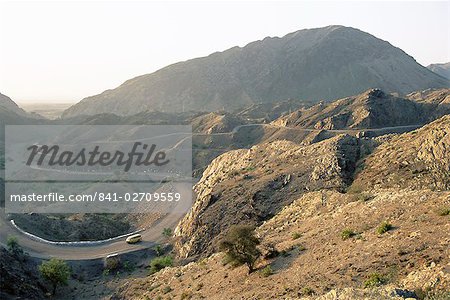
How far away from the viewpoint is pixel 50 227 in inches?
1937

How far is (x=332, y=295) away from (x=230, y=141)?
95.1m

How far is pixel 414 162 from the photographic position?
94.6ft

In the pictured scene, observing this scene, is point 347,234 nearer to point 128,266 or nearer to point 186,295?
point 186,295

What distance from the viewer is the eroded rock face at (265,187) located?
33.2 metres

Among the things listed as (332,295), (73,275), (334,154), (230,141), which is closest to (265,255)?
(332,295)

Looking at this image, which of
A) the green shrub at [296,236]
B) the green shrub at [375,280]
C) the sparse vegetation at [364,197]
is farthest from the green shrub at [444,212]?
the green shrub at [296,236]

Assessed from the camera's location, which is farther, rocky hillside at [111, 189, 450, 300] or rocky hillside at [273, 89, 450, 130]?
rocky hillside at [273, 89, 450, 130]

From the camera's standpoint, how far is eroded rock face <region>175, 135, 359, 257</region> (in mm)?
33188

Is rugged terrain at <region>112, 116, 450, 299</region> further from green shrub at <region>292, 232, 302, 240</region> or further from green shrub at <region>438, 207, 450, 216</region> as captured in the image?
green shrub at <region>292, 232, 302, 240</region>

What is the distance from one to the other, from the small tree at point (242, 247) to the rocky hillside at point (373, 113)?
73.8 m

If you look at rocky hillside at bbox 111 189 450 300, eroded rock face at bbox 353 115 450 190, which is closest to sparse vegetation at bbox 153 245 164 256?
rocky hillside at bbox 111 189 450 300

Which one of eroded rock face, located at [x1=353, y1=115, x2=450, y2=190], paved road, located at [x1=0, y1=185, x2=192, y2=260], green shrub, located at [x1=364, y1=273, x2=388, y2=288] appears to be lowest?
paved road, located at [x1=0, y1=185, x2=192, y2=260]

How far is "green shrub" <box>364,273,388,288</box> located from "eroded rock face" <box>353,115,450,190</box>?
1295cm

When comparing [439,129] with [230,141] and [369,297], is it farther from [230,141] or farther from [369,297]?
[230,141]
